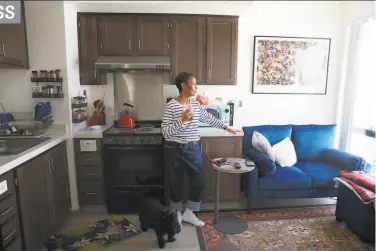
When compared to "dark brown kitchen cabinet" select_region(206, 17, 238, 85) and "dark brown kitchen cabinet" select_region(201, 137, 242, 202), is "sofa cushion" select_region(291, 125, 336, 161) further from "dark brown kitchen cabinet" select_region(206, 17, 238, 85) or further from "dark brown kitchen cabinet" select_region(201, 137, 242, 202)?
"dark brown kitchen cabinet" select_region(206, 17, 238, 85)

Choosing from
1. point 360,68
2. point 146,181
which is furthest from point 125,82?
point 360,68

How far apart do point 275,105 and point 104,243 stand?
248cm

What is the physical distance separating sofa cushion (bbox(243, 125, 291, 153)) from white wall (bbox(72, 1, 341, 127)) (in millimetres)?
356

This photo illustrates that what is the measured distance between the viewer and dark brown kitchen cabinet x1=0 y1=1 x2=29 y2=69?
1.98 metres

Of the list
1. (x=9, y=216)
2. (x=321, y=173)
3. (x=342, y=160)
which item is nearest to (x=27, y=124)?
(x=9, y=216)

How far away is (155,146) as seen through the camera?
246 centimetres

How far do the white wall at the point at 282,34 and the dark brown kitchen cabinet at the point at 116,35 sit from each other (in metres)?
0.68

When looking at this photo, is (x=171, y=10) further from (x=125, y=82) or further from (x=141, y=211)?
(x=141, y=211)

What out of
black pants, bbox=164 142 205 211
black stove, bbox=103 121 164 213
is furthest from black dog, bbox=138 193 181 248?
black stove, bbox=103 121 164 213

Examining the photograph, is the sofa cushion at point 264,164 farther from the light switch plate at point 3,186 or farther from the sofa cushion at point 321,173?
the light switch plate at point 3,186

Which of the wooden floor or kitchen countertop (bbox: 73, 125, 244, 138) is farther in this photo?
kitchen countertop (bbox: 73, 125, 244, 138)

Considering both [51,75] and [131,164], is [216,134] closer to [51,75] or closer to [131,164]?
[131,164]

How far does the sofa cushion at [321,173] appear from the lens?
242cm

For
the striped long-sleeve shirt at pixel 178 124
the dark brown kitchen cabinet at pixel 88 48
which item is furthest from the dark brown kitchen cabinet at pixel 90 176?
the striped long-sleeve shirt at pixel 178 124
